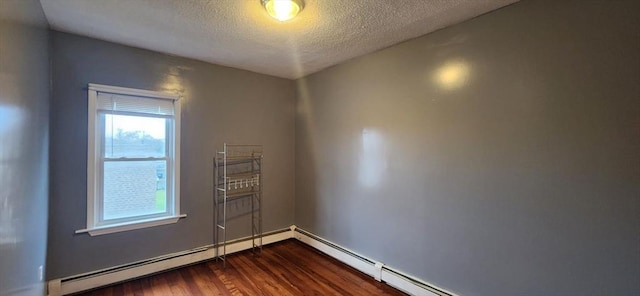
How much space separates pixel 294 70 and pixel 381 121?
4.80 feet

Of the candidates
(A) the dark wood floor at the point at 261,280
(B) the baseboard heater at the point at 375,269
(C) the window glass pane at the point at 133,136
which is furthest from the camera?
(C) the window glass pane at the point at 133,136

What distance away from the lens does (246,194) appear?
367cm

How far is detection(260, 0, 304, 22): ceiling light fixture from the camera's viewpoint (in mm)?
1906

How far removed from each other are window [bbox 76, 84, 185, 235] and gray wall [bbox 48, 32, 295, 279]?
78 millimetres

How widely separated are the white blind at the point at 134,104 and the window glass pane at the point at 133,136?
0.25 ft

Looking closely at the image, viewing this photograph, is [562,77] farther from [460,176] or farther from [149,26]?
[149,26]

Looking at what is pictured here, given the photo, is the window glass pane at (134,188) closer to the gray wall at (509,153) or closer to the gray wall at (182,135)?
the gray wall at (182,135)

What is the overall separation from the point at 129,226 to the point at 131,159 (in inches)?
26.9

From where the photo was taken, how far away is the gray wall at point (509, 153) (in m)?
1.59

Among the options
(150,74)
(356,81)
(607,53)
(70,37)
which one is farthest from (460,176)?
(70,37)

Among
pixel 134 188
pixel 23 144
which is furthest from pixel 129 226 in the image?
pixel 23 144

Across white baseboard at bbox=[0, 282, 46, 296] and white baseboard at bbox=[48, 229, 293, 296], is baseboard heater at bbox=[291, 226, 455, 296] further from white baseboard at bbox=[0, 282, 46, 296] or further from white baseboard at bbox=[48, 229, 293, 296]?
white baseboard at bbox=[0, 282, 46, 296]

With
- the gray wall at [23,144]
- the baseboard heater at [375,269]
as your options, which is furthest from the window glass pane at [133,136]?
the baseboard heater at [375,269]

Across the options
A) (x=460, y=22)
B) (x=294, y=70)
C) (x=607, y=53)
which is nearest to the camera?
(x=607, y=53)
